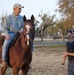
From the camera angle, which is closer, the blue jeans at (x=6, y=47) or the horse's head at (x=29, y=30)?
the horse's head at (x=29, y=30)

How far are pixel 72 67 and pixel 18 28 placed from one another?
80.7 inches

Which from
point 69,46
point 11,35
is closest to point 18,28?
point 11,35

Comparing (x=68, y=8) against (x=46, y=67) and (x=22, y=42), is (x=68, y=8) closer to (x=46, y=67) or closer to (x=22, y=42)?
(x=46, y=67)

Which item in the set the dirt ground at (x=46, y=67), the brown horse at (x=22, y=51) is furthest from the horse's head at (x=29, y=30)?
the dirt ground at (x=46, y=67)

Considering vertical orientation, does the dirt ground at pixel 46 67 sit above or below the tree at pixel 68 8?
below

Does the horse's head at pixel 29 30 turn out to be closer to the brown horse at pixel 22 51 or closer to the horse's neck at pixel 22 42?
the brown horse at pixel 22 51

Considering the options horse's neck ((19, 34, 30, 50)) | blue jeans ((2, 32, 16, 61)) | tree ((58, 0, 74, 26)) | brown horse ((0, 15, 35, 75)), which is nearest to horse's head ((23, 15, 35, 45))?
brown horse ((0, 15, 35, 75))

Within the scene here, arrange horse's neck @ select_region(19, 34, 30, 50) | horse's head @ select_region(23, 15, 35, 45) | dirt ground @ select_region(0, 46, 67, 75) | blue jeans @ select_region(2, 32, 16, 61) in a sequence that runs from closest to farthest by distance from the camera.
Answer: horse's head @ select_region(23, 15, 35, 45) → horse's neck @ select_region(19, 34, 30, 50) → blue jeans @ select_region(2, 32, 16, 61) → dirt ground @ select_region(0, 46, 67, 75)

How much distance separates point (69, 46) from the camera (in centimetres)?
710

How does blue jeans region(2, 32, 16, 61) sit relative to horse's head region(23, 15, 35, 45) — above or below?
below

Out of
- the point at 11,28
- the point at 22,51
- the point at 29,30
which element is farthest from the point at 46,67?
the point at 29,30

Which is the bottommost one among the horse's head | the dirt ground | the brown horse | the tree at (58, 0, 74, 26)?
the dirt ground

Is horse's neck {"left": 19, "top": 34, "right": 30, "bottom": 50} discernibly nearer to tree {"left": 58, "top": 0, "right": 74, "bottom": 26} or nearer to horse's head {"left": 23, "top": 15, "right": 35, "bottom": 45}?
horse's head {"left": 23, "top": 15, "right": 35, "bottom": 45}

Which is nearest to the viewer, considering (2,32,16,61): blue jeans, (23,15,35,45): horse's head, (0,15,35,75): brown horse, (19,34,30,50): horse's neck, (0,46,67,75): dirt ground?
(23,15,35,45): horse's head
